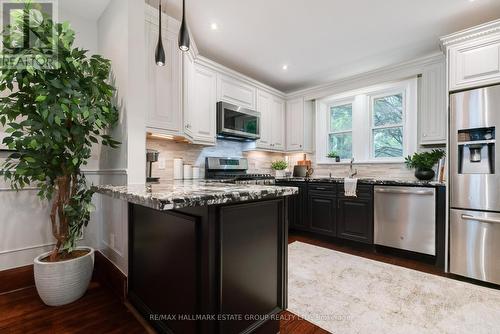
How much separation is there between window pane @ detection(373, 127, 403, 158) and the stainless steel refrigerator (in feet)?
3.92

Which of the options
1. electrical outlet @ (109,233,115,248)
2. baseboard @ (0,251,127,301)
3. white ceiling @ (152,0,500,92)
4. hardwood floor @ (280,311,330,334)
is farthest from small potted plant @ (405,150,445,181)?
electrical outlet @ (109,233,115,248)

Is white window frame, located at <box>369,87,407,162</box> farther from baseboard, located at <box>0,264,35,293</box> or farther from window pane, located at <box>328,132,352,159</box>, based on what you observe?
baseboard, located at <box>0,264,35,293</box>

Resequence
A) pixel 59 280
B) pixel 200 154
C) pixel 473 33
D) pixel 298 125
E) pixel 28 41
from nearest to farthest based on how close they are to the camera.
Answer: pixel 28 41 < pixel 59 280 < pixel 473 33 < pixel 200 154 < pixel 298 125

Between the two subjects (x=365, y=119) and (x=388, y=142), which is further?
(x=365, y=119)

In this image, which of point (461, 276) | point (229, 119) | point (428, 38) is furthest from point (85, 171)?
point (428, 38)

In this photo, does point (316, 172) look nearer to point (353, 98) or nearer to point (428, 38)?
point (353, 98)

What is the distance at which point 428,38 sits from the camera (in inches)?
109

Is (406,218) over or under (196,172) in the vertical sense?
under

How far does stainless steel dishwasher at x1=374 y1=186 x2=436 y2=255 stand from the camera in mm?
2641

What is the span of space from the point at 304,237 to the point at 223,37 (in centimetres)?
313

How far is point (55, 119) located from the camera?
1.50 metres

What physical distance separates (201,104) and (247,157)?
1.43 metres

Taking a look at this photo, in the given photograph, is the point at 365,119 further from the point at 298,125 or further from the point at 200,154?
the point at 200,154

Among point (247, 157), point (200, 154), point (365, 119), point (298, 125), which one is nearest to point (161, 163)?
point (200, 154)
